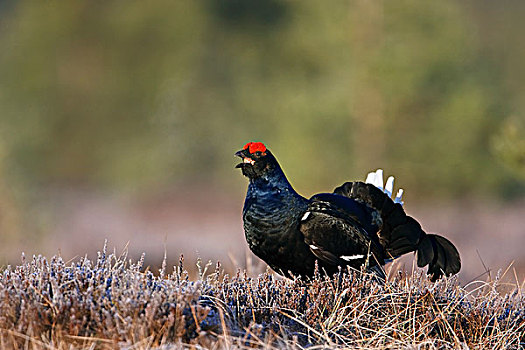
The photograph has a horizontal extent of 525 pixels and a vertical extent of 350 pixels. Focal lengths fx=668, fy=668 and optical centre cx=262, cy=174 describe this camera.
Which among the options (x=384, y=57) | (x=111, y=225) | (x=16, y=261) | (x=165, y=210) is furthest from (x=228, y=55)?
(x=16, y=261)

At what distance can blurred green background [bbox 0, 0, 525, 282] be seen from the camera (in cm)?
1324

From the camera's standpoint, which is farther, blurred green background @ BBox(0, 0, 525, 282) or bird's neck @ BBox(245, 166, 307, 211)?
blurred green background @ BBox(0, 0, 525, 282)

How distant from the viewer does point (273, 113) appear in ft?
49.8

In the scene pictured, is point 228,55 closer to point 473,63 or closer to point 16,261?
point 473,63

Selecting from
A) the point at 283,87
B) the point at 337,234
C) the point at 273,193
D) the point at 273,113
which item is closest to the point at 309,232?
the point at 337,234

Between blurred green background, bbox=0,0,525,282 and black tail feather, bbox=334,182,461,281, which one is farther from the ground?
blurred green background, bbox=0,0,525,282

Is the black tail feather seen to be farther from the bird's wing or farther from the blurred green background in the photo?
the blurred green background

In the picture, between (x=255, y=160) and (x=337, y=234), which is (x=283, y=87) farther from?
(x=337, y=234)

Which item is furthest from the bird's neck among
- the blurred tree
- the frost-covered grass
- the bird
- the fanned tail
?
the blurred tree

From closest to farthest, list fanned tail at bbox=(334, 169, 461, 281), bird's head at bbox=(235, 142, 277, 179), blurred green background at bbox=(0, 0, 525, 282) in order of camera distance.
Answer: bird's head at bbox=(235, 142, 277, 179)
fanned tail at bbox=(334, 169, 461, 281)
blurred green background at bbox=(0, 0, 525, 282)

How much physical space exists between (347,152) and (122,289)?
444 inches

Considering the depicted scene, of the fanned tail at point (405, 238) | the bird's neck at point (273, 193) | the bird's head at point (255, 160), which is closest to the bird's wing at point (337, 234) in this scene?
the bird's neck at point (273, 193)

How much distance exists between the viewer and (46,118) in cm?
3186

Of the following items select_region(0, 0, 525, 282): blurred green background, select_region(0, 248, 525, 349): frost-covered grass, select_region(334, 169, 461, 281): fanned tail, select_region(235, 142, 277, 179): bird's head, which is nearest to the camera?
select_region(0, 248, 525, 349): frost-covered grass
